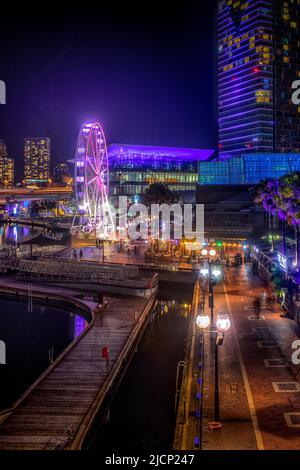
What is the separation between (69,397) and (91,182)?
71364mm

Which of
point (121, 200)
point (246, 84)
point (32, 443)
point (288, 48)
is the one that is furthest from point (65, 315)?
point (288, 48)

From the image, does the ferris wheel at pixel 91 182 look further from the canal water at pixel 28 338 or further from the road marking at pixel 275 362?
the road marking at pixel 275 362

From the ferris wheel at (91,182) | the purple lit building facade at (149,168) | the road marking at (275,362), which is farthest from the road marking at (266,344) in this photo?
the purple lit building facade at (149,168)

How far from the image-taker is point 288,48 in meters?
176

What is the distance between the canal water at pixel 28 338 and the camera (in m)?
28.3

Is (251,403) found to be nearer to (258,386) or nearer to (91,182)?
(258,386)

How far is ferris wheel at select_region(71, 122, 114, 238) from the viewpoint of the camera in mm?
82812

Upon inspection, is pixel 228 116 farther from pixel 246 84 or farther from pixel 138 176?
pixel 138 176

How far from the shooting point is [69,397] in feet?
72.9

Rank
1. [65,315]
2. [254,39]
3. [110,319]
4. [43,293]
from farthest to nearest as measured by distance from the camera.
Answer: [254,39]
[43,293]
[65,315]
[110,319]

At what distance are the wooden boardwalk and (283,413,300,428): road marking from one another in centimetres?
731

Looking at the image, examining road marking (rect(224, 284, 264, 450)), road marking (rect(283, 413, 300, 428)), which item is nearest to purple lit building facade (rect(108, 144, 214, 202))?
road marking (rect(224, 284, 264, 450))

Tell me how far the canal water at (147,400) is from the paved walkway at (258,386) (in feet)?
11.4

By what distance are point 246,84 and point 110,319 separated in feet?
505
